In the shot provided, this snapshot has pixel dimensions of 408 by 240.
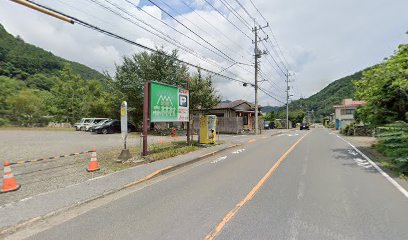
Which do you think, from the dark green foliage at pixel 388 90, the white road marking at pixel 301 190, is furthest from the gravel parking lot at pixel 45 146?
the dark green foliage at pixel 388 90

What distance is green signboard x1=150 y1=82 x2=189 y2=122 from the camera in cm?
1216

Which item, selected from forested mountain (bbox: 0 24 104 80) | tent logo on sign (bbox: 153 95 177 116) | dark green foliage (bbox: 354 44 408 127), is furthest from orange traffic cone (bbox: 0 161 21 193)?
forested mountain (bbox: 0 24 104 80)

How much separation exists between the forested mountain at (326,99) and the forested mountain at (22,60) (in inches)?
3253

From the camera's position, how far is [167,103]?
13.3 meters

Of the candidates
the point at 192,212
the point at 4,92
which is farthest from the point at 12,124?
the point at 192,212

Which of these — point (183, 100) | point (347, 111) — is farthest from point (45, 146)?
point (347, 111)

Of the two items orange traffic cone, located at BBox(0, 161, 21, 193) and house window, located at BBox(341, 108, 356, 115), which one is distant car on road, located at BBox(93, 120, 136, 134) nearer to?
orange traffic cone, located at BBox(0, 161, 21, 193)

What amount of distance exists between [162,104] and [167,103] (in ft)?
1.63

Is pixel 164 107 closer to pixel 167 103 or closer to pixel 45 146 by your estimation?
pixel 167 103

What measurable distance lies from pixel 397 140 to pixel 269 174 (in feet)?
17.3

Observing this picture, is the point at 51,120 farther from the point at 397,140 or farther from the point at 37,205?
the point at 397,140

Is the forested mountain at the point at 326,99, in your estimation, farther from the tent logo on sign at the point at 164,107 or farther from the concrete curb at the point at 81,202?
the concrete curb at the point at 81,202

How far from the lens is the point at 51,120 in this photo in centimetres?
4856

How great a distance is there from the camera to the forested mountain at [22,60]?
2488 inches
